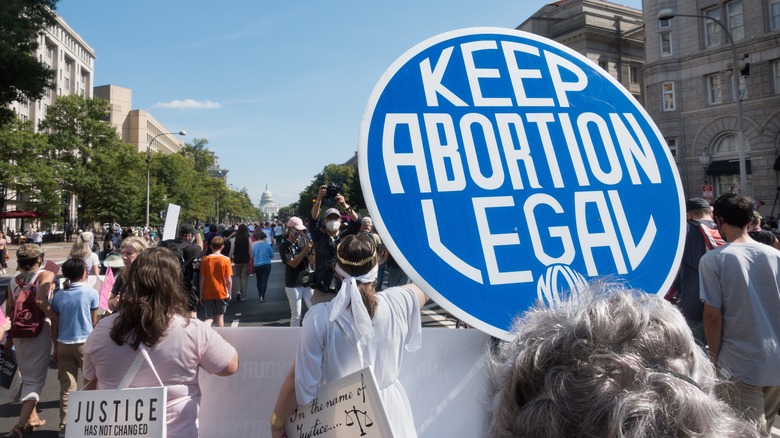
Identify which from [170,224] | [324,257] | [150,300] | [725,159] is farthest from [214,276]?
[725,159]

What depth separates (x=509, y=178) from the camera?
6.78ft

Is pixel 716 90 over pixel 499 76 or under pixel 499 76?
over

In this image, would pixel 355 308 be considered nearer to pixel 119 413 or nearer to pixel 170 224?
pixel 119 413

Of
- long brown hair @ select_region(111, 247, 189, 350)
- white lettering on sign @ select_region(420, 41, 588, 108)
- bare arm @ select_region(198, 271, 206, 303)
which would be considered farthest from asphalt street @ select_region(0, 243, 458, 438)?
white lettering on sign @ select_region(420, 41, 588, 108)

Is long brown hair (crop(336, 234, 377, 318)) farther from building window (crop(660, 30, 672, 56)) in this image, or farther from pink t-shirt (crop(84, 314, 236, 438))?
building window (crop(660, 30, 672, 56))

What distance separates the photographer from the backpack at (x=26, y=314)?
490 centimetres

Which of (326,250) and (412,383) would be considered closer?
(412,383)

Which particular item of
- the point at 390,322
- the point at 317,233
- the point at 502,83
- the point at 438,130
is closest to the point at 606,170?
the point at 502,83

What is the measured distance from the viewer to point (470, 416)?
2.56 m

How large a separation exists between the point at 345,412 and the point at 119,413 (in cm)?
112

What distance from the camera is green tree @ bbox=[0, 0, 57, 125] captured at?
15.3m

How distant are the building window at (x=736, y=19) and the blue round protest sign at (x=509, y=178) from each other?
36495mm

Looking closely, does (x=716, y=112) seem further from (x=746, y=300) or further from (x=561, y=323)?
(x=561, y=323)

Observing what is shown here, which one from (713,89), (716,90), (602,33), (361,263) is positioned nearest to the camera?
(361,263)
